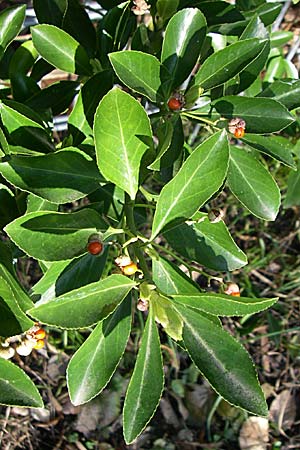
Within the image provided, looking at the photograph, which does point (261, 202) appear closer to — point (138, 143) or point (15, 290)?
point (138, 143)

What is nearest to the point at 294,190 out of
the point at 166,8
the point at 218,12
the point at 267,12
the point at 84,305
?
the point at 267,12

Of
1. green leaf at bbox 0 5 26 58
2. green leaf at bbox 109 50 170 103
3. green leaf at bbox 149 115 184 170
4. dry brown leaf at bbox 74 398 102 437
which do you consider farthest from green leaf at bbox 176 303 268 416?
dry brown leaf at bbox 74 398 102 437

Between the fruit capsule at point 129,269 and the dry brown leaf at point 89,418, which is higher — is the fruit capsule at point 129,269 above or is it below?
above

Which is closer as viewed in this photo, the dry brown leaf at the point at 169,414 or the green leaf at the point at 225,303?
the green leaf at the point at 225,303

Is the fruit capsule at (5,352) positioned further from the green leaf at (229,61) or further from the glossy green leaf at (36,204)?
the green leaf at (229,61)

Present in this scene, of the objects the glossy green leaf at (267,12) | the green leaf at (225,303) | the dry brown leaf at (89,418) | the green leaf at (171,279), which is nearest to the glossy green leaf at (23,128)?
the green leaf at (171,279)

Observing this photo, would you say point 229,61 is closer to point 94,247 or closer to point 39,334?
point 94,247
